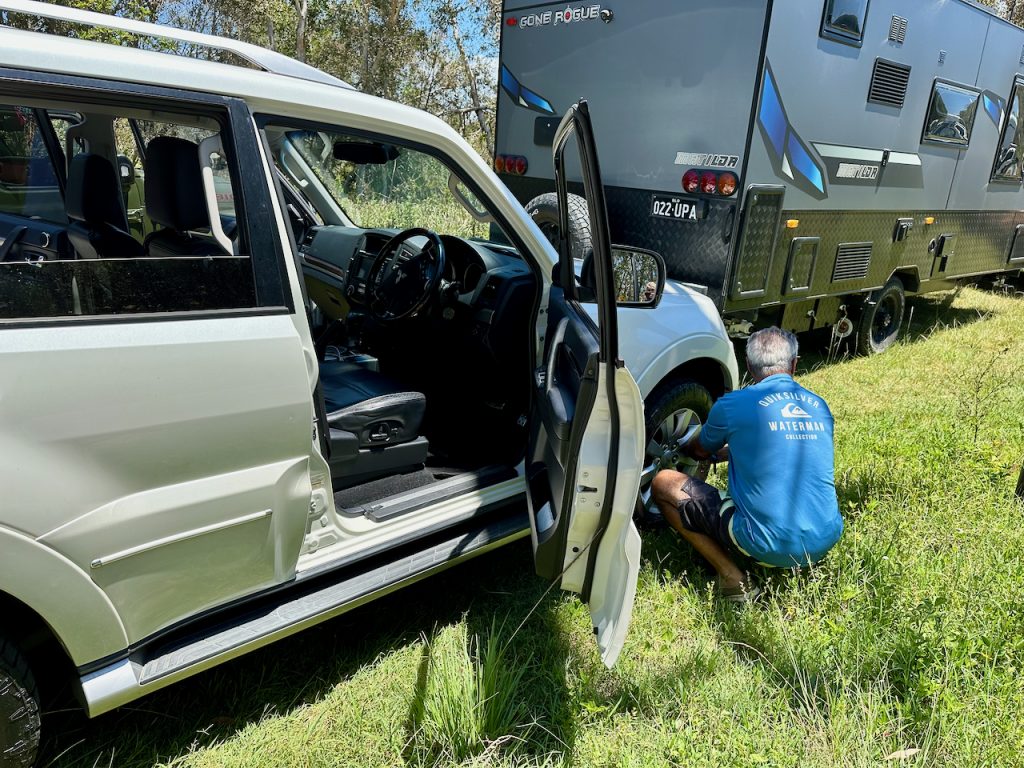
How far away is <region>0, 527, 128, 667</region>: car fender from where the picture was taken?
5.04 ft

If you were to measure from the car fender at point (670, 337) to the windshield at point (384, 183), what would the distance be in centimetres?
74

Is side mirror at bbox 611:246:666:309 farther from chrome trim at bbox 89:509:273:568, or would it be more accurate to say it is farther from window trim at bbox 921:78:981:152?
window trim at bbox 921:78:981:152

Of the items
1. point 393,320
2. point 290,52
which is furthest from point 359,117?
point 290,52

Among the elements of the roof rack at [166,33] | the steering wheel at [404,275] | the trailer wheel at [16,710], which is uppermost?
the roof rack at [166,33]

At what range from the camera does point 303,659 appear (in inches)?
98.3

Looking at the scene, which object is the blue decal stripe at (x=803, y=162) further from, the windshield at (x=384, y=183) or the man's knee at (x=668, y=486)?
the man's knee at (x=668, y=486)

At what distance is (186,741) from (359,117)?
6.32 ft

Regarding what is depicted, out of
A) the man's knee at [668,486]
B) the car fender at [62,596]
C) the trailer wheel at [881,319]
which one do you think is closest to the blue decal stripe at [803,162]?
the trailer wheel at [881,319]

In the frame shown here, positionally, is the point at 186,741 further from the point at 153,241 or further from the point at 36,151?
the point at 36,151

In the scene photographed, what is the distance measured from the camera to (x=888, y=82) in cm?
505

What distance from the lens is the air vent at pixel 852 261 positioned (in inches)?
214

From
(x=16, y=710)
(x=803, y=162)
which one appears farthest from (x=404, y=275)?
(x=803, y=162)

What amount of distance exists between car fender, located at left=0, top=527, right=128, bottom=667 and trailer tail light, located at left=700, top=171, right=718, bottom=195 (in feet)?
13.2

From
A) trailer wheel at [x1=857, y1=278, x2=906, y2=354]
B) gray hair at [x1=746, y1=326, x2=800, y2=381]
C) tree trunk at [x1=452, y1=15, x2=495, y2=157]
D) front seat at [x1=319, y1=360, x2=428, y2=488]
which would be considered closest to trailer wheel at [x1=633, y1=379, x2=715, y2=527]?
gray hair at [x1=746, y1=326, x2=800, y2=381]
